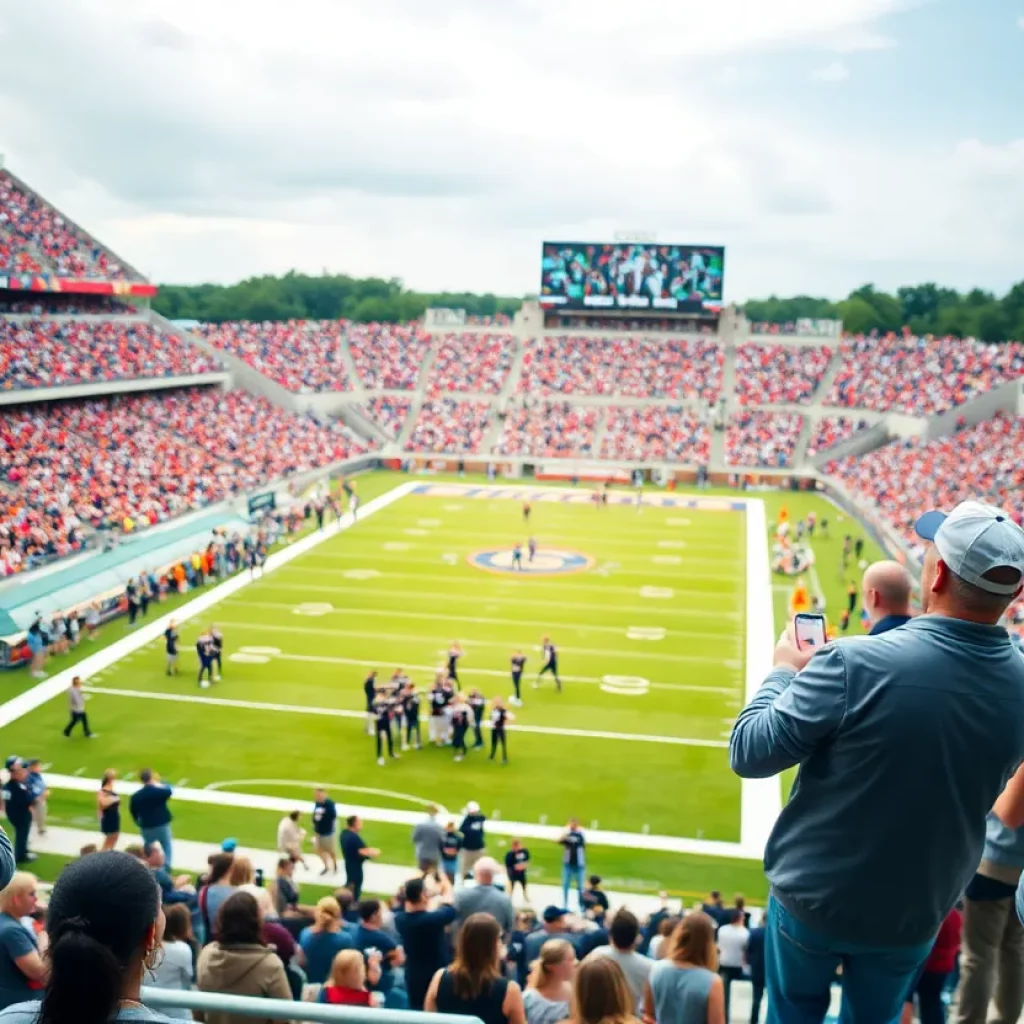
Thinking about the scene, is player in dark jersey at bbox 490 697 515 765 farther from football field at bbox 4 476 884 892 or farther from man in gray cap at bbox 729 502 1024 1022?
man in gray cap at bbox 729 502 1024 1022

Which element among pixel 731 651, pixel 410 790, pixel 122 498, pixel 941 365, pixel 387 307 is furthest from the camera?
pixel 387 307

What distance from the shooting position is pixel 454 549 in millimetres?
33688

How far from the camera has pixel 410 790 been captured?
650 inches

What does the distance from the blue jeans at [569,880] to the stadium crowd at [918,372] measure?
1555 inches

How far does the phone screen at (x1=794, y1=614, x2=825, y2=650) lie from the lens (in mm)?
2906

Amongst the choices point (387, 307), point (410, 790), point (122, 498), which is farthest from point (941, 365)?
point (387, 307)

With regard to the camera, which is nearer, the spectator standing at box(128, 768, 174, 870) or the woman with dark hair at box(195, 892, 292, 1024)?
the woman with dark hair at box(195, 892, 292, 1024)

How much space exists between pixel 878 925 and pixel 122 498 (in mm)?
32220

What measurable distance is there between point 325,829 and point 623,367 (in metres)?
46.7

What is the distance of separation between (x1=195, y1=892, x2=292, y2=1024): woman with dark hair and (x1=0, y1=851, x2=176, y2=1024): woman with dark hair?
2532 mm

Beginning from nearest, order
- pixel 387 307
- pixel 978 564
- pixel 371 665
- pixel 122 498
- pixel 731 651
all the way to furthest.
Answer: pixel 978 564 < pixel 371 665 < pixel 731 651 < pixel 122 498 < pixel 387 307

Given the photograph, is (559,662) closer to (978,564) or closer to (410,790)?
(410,790)

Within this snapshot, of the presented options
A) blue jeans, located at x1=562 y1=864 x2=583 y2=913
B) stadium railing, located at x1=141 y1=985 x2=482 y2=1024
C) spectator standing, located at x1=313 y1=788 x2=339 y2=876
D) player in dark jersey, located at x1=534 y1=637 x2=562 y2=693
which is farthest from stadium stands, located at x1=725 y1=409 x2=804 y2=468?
stadium railing, located at x1=141 y1=985 x2=482 y2=1024

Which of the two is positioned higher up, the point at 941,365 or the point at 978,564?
the point at 941,365
